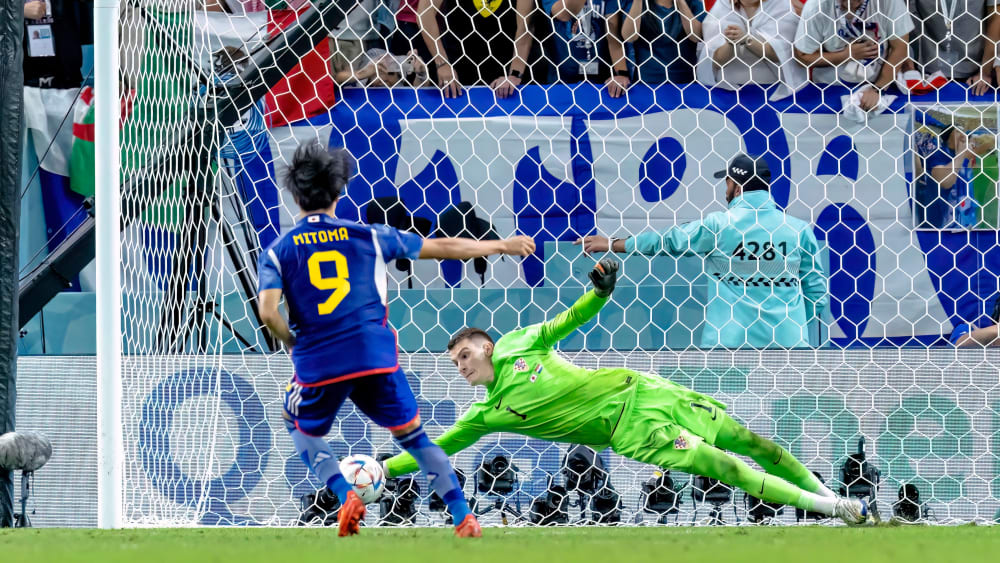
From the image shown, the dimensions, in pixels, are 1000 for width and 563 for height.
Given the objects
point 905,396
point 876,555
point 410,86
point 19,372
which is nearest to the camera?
point 876,555

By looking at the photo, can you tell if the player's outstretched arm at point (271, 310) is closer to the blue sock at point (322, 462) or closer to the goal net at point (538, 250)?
the blue sock at point (322, 462)

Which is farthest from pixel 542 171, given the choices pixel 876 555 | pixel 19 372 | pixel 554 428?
pixel 876 555

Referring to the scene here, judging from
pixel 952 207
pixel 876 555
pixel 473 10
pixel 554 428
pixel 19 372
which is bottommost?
pixel 876 555

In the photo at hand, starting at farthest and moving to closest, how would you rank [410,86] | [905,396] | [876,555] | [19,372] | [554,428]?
[410,86] → [19,372] → [905,396] → [554,428] → [876,555]

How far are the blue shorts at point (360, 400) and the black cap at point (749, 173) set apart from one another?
6.87ft

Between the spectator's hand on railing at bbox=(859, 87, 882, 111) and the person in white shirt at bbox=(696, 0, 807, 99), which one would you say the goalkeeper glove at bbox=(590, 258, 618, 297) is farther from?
the spectator's hand on railing at bbox=(859, 87, 882, 111)

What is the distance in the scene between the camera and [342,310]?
11.4ft

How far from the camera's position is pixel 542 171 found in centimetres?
577

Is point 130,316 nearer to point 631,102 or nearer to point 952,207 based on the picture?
point 631,102

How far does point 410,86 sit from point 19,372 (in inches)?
80.3

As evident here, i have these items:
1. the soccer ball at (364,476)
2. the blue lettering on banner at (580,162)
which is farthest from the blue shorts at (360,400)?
the blue lettering on banner at (580,162)

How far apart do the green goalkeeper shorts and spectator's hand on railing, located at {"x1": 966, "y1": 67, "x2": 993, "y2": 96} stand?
1.85 m

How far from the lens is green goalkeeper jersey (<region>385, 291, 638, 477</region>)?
448 cm

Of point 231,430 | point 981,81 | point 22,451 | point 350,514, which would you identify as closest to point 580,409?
point 350,514
